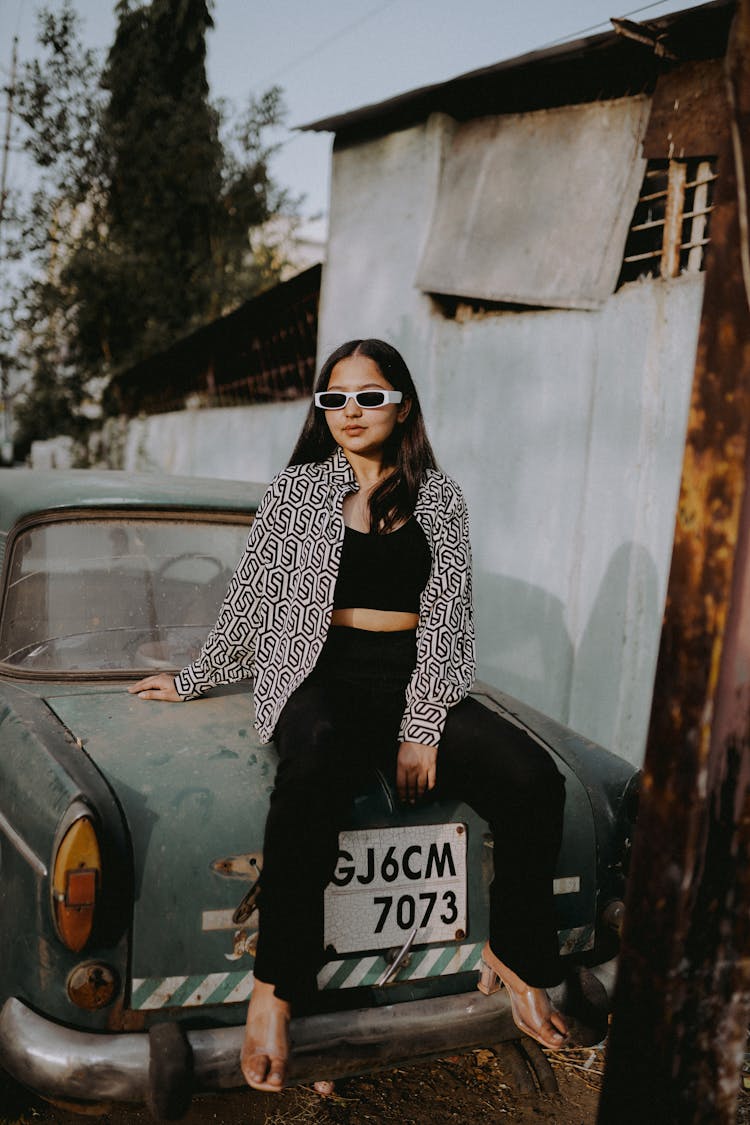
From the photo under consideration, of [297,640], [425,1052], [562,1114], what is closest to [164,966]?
[425,1052]

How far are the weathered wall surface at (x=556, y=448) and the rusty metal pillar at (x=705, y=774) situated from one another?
10.5 ft

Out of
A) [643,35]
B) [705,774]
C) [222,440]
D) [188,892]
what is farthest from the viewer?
[222,440]

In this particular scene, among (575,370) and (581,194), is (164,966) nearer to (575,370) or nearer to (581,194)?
(575,370)

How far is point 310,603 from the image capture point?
8.38 feet

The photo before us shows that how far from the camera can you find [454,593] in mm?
2629

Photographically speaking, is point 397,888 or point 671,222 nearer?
point 397,888

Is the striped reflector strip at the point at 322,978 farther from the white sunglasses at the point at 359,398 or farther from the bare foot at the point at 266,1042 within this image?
the white sunglasses at the point at 359,398

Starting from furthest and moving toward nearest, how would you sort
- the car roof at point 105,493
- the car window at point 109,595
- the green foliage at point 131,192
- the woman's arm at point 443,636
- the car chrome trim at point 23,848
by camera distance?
1. the green foliage at point 131,192
2. the car roof at point 105,493
3. the car window at point 109,595
4. the woman's arm at point 443,636
5. the car chrome trim at point 23,848

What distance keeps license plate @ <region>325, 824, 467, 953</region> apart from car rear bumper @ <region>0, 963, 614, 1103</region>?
0.55 feet

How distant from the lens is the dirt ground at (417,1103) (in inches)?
105

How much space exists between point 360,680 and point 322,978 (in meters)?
0.76

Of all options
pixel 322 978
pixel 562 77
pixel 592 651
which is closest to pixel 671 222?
pixel 562 77

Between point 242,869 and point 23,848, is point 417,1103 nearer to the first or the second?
point 242,869

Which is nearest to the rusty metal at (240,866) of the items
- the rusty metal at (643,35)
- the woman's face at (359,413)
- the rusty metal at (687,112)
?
the woman's face at (359,413)
